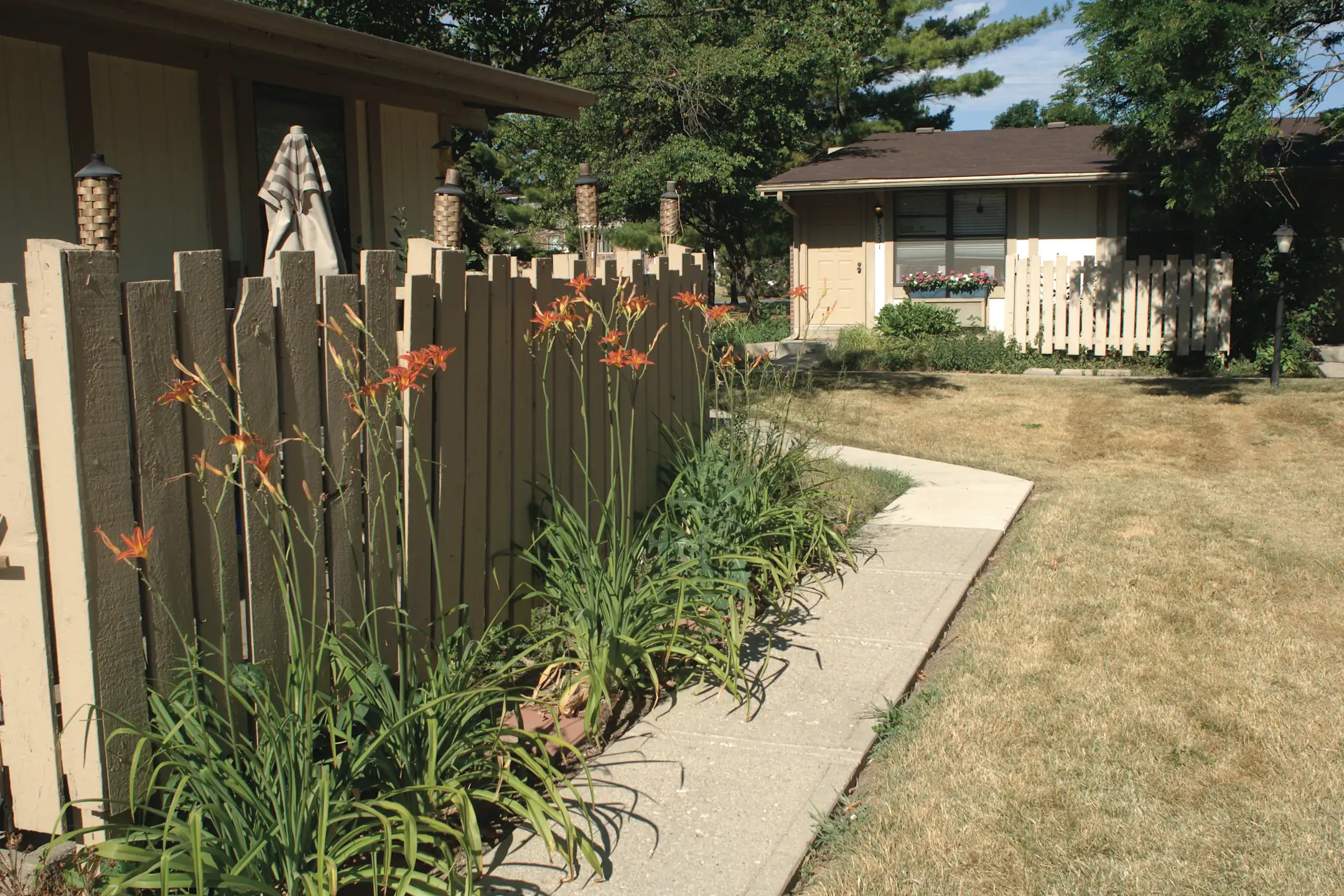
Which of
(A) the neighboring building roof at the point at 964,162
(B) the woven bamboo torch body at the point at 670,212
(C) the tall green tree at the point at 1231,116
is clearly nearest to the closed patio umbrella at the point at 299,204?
(B) the woven bamboo torch body at the point at 670,212

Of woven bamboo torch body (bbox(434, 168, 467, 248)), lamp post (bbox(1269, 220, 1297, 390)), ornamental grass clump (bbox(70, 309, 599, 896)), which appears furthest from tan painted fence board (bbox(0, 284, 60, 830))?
lamp post (bbox(1269, 220, 1297, 390))

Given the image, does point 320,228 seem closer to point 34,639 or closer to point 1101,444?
point 34,639

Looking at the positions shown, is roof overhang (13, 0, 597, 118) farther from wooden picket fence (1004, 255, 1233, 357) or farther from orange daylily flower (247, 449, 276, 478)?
wooden picket fence (1004, 255, 1233, 357)

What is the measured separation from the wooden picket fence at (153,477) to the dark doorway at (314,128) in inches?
212

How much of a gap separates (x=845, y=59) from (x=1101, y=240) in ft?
17.6

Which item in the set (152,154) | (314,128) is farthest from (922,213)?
(152,154)

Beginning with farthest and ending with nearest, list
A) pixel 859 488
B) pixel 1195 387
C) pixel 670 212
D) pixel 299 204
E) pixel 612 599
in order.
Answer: pixel 1195 387
pixel 670 212
pixel 859 488
pixel 299 204
pixel 612 599

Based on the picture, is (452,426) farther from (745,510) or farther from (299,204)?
(299,204)

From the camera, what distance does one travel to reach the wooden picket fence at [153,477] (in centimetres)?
275

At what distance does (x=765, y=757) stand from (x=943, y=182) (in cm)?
1662

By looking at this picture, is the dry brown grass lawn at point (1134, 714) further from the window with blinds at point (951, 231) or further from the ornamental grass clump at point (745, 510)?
the window with blinds at point (951, 231)

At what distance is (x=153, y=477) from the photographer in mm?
2912

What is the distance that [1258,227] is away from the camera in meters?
15.2

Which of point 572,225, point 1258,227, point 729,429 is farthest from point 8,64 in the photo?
point 572,225
